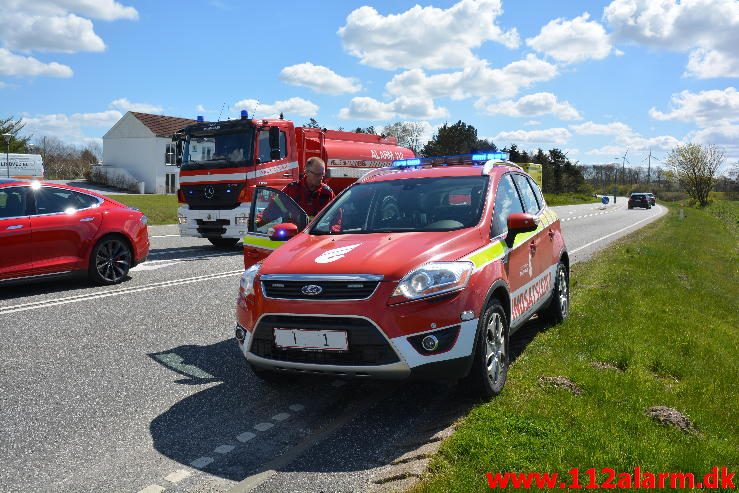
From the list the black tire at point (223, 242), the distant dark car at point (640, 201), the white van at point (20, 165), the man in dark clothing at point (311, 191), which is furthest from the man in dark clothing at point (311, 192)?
the distant dark car at point (640, 201)

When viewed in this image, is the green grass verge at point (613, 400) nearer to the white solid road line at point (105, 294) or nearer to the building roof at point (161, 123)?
the white solid road line at point (105, 294)

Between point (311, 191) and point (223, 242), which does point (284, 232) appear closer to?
point (311, 191)

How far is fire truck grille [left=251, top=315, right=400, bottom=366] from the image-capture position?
3865 millimetres

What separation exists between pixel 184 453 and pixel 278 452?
542 millimetres

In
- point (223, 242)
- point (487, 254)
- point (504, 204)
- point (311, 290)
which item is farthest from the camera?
point (223, 242)

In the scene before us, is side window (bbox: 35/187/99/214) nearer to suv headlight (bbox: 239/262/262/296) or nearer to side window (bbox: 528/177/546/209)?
suv headlight (bbox: 239/262/262/296)

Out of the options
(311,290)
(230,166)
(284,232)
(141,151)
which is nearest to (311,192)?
(284,232)

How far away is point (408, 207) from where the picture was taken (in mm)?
5180

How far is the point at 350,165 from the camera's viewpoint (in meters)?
16.8

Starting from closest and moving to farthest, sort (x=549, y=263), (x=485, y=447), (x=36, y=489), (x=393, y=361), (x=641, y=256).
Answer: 1. (x=36, y=489)
2. (x=485, y=447)
3. (x=393, y=361)
4. (x=549, y=263)
5. (x=641, y=256)

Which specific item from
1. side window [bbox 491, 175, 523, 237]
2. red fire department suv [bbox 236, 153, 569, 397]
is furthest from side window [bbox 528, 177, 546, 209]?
red fire department suv [bbox 236, 153, 569, 397]

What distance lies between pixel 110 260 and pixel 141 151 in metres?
53.7

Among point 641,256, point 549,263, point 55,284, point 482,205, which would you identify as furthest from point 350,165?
point 482,205

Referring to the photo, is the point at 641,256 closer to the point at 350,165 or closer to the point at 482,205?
the point at 350,165
